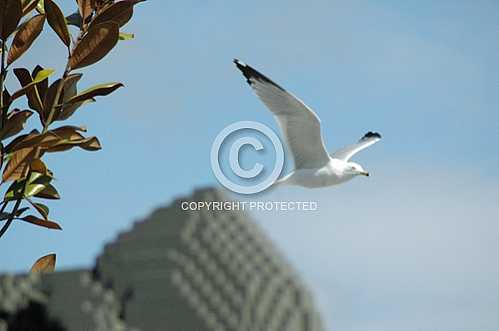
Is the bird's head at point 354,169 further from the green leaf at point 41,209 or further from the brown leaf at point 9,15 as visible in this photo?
the brown leaf at point 9,15

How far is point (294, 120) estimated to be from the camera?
356cm

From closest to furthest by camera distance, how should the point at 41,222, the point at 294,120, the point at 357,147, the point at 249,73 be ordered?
the point at 41,222 → the point at 249,73 → the point at 294,120 → the point at 357,147

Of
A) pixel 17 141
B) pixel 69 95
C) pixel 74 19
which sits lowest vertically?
pixel 17 141

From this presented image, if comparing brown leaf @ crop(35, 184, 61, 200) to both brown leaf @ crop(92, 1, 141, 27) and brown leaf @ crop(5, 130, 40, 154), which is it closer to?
brown leaf @ crop(5, 130, 40, 154)

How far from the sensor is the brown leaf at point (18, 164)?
1018mm

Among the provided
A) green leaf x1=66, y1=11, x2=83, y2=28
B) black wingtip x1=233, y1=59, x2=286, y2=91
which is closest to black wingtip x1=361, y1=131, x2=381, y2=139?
black wingtip x1=233, y1=59, x2=286, y2=91

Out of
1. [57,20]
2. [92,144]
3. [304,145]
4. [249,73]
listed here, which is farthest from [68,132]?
[304,145]

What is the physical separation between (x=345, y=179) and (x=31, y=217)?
2808 mm

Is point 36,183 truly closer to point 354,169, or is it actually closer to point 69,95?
point 69,95

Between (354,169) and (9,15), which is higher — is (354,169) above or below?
above

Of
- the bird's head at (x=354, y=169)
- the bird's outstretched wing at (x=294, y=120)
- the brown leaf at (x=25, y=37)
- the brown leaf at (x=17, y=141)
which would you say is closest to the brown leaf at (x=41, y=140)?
the brown leaf at (x=17, y=141)

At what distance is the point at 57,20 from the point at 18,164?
197mm

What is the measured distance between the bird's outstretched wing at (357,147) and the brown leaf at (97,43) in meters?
2.98

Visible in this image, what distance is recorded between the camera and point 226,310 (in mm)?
1296
